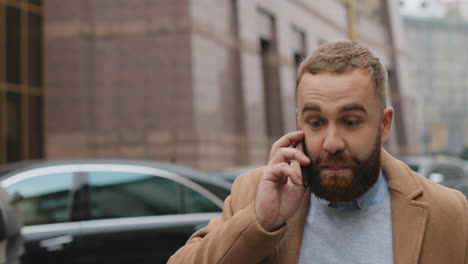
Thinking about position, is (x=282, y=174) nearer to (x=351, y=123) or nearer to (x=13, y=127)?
(x=351, y=123)

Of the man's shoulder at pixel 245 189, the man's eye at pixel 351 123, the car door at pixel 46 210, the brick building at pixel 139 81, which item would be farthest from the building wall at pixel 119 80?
the man's eye at pixel 351 123

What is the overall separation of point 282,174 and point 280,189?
0.05 meters

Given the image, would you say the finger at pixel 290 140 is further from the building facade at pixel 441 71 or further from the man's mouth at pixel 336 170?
the building facade at pixel 441 71

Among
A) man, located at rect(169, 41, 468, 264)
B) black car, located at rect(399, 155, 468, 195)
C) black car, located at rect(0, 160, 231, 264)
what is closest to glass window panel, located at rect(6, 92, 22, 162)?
black car, located at rect(399, 155, 468, 195)

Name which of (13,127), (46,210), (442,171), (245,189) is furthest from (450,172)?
(13,127)

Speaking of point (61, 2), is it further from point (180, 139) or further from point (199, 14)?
point (180, 139)

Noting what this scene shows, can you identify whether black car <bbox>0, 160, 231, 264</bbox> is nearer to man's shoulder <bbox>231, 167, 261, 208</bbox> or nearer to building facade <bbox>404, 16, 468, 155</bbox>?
man's shoulder <bbox>231, 167, 261, 208</bbox>

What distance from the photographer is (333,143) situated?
174cm

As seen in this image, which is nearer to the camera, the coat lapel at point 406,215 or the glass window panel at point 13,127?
the coat lapel at point 406,215

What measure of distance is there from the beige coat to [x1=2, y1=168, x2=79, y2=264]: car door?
3.20 meters

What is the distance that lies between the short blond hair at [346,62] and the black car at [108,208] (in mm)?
3472

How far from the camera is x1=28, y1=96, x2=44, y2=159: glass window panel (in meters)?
17.8

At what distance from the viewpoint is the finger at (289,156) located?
1777 millimetres

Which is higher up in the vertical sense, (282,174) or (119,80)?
(119,80)
